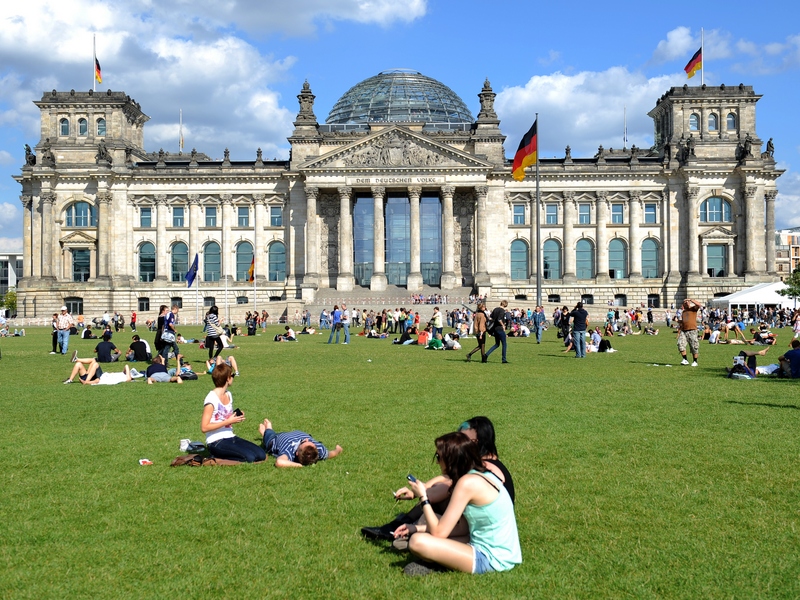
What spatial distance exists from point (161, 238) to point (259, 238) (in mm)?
10172

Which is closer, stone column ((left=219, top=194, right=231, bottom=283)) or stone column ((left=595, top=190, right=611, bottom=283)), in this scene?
stone column ((left=595, top=190, right=611, bottom=283))

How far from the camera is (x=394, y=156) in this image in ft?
247

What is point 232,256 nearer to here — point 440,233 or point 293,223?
point 293,223

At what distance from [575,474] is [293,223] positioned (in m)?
70.9

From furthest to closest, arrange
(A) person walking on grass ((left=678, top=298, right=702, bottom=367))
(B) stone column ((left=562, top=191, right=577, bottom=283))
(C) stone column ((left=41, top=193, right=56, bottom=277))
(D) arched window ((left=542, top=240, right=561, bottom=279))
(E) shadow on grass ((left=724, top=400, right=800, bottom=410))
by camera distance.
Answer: (D) arched window ((left=542, top=240, right=561, bottom=279)) < (B) stone column ((left=562, top=191, right=577, bottom=283)) < (C) stone column ((left=41, top=193, right=56, bottom=277)) < (A) person walking on grass ((left=678, top=298, right=702, bottom=367)) < (E) shadow on grass ((left=724, top=400, right=800, bottom=410))

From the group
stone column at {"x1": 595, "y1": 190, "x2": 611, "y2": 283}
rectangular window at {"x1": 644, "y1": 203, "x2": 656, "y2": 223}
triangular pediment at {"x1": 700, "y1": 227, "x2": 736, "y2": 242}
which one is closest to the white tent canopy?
triangular pediment at {"x1": 700, "y1": 227, "x2": 736, "y2": 242}

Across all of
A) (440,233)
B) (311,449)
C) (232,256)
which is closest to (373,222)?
(440,233)

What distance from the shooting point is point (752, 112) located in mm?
78875

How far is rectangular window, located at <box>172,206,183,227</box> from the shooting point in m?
80.2

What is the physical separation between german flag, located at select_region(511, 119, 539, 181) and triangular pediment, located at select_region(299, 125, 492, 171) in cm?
2734

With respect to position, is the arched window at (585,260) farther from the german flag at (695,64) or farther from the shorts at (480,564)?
the shorts at (480,564)

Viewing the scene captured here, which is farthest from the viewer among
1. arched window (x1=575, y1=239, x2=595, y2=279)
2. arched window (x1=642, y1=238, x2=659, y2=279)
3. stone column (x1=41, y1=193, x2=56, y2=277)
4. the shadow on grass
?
arched window (x1=575, y1=239, x2=595, y2=279)

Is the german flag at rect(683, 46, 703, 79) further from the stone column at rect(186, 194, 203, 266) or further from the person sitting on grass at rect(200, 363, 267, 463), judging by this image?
the person sitting on grass at rect(200, 363, 267, 463)

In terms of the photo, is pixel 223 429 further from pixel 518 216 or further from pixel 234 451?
pixel 518 216
